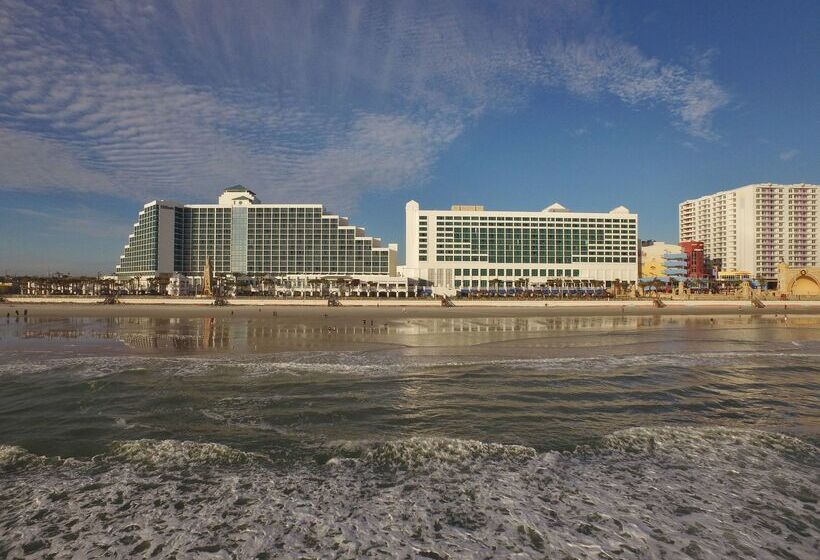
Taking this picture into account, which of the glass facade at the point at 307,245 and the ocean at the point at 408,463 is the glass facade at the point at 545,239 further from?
the ocean at the point at 408,463

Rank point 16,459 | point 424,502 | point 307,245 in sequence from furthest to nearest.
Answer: point 307,245 → point 16,459 → point 424,502

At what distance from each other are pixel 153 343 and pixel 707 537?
24725 millimetres

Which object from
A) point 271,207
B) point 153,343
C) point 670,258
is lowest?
point 153,343

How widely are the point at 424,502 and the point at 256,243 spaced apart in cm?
10845

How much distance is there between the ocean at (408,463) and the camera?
187 inches

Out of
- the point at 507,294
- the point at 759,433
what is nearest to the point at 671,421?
the point at 759,433

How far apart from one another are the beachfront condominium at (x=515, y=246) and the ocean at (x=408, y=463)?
89.7 meters

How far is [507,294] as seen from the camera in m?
91.7

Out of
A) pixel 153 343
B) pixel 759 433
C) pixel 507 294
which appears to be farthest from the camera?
pixel 507 294

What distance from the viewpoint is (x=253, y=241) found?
107312 mm

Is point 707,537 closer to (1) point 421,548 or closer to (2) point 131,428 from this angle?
(1) point 421,548

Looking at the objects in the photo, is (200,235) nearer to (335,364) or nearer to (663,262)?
(335,364)

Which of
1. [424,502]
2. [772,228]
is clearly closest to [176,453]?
[424,502]

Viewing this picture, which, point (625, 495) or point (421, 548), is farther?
point (625, 495)
